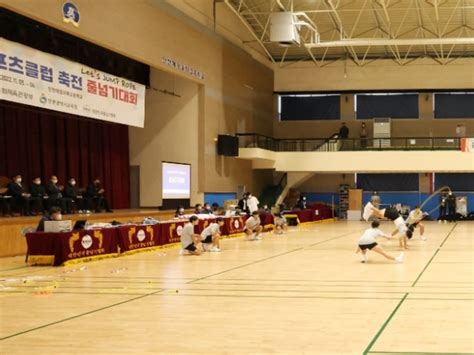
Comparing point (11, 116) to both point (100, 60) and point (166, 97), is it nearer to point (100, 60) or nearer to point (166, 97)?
point (100, 60)

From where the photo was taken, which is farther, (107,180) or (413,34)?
(413,34)

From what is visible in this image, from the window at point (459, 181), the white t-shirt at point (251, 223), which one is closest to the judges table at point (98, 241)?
the white t-shirt at point (251, 223)

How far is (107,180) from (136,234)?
11.7 meters

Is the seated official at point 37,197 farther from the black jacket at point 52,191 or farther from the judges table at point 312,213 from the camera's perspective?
the judges table at point 312,213

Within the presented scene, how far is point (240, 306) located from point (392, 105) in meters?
39.7

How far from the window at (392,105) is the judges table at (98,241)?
84.0 ft

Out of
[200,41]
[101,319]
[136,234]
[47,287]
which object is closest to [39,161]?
[136,234]

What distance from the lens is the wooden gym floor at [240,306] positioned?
8305 mm

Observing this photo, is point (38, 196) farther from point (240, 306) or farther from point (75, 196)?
point (240, 306)

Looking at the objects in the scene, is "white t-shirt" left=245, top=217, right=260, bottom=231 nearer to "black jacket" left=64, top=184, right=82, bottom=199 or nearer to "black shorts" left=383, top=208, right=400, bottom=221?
"black shorts" left=383, top=208, right=400, bottom=221

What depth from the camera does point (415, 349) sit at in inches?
308

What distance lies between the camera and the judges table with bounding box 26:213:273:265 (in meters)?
18.2

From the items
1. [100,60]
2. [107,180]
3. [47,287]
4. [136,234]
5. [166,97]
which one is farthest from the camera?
[166,97]

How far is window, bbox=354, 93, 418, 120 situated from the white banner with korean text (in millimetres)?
22470
